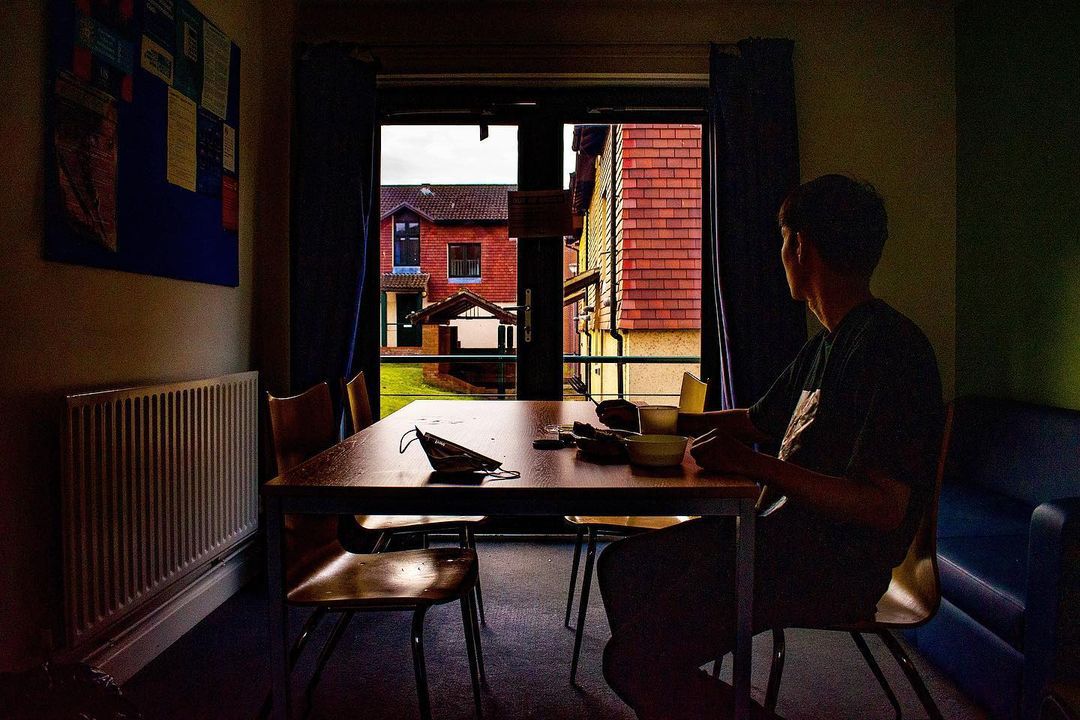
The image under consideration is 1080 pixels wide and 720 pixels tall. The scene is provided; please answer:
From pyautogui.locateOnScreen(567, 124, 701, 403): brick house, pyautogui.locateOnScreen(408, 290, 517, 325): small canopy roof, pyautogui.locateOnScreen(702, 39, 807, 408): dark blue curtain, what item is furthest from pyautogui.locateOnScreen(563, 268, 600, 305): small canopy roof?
pyautogui.locateOnScreen(702, 39, 807, 408): dark blue curtain

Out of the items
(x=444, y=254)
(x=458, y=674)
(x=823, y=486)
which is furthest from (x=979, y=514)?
(x=444, y=254)

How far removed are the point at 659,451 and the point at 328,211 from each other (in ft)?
7.83

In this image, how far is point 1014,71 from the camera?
287cm

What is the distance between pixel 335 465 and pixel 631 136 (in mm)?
3115

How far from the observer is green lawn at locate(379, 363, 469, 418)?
3627 millimetres

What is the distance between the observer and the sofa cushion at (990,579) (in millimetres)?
1728

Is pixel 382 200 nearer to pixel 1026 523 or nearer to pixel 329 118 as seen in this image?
pixel 329 118

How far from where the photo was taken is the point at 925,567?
1.44 meters

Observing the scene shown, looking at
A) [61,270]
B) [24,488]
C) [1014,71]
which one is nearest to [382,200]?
[61,270]

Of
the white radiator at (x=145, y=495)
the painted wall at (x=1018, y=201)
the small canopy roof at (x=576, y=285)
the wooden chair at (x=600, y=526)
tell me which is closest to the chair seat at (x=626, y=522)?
the wooden chair at (x=600, y=526)

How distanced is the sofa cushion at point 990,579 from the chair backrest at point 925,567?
43 cm

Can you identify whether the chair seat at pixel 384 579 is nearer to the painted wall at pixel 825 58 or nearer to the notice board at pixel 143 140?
the notice board at pixel 143 140

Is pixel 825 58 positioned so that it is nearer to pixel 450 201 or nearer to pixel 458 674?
pixel 450 201

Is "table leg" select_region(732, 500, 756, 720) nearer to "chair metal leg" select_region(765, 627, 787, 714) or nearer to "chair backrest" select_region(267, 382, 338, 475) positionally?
"chair metal leg" select_region(765, 627, 787, 714)
